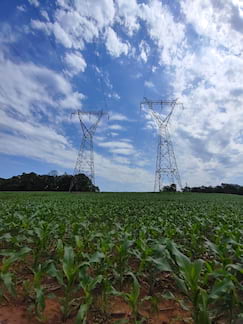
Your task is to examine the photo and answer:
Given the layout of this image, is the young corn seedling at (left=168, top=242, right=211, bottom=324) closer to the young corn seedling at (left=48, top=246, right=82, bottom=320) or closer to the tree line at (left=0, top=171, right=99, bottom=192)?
the young corn seedling at (left=48, top=246, right=82, bottom=320)

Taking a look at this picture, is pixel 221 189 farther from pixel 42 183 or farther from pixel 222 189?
pixel 42 183

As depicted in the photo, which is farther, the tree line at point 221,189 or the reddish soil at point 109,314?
the tree line at point 221,189

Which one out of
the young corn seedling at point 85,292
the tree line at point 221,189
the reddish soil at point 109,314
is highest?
the tree line at point 221,189

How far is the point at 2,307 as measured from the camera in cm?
197

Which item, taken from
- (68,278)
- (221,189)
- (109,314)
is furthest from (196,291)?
(221,189)

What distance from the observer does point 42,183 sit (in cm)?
5412

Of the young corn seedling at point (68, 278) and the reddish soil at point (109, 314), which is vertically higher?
the young corn seedling at point (68, 278)

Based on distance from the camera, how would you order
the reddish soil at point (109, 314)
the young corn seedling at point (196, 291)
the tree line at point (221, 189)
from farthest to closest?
the tree line at point (221, 189), the reddish soil at point (109, 314), the young corn seedling at point (196, 291)

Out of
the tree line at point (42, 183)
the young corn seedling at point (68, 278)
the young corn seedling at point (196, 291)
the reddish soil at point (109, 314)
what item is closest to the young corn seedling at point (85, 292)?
the young corn seedling at point (68, 278)

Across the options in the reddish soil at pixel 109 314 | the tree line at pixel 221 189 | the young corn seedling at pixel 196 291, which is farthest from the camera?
the tree line at pixel 221 189

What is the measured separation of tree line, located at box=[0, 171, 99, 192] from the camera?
52062mm

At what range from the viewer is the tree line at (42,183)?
52.1m

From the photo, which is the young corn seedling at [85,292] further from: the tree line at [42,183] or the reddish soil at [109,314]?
the tree line at [42,183]

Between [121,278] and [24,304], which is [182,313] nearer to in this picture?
[121,278]
